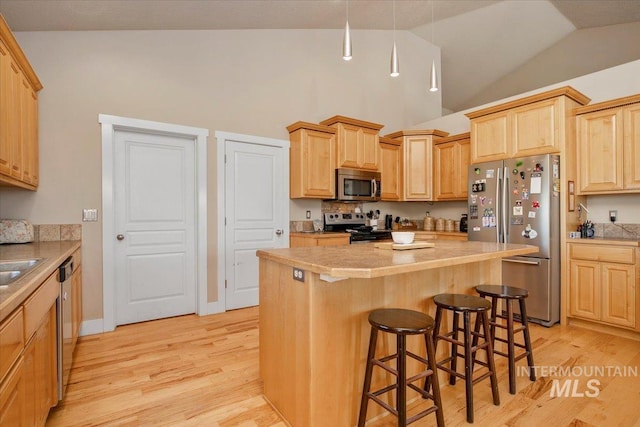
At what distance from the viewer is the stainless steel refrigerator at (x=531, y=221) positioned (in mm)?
3354

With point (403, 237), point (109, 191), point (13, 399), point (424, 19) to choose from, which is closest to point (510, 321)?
point (403, 237)

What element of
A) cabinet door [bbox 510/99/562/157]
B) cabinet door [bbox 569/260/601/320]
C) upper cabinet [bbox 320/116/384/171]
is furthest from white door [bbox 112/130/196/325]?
cabinet door [bbox 569/260/601/320]

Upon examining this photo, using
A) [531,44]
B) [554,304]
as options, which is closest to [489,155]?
[554,304]

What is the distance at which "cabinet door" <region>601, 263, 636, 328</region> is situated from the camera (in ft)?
9.70

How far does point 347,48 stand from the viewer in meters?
2.35

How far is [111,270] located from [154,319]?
28.1 inches

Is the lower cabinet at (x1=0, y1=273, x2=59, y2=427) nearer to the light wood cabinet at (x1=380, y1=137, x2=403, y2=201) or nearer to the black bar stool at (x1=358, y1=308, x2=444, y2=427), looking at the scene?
the black bar stool at (x1=358, y1=308, x2=444, y2=427)

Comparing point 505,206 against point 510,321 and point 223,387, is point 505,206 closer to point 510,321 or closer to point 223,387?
point 510,321

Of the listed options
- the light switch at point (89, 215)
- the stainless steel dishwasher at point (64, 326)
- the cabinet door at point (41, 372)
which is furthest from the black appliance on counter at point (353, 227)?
the cabinet door at point (41, 372)

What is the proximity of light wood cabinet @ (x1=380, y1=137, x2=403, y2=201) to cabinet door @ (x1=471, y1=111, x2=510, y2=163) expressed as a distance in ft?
3.88

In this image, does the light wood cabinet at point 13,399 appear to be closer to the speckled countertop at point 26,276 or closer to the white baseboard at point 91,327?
the speckled countertop at point 26,276

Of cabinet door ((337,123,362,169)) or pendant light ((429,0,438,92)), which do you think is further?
cabinet door ((337,123,362,169))

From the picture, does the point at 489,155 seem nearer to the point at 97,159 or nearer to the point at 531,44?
the point at 531,44

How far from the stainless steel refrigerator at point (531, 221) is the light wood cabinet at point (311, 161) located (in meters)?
1.90
